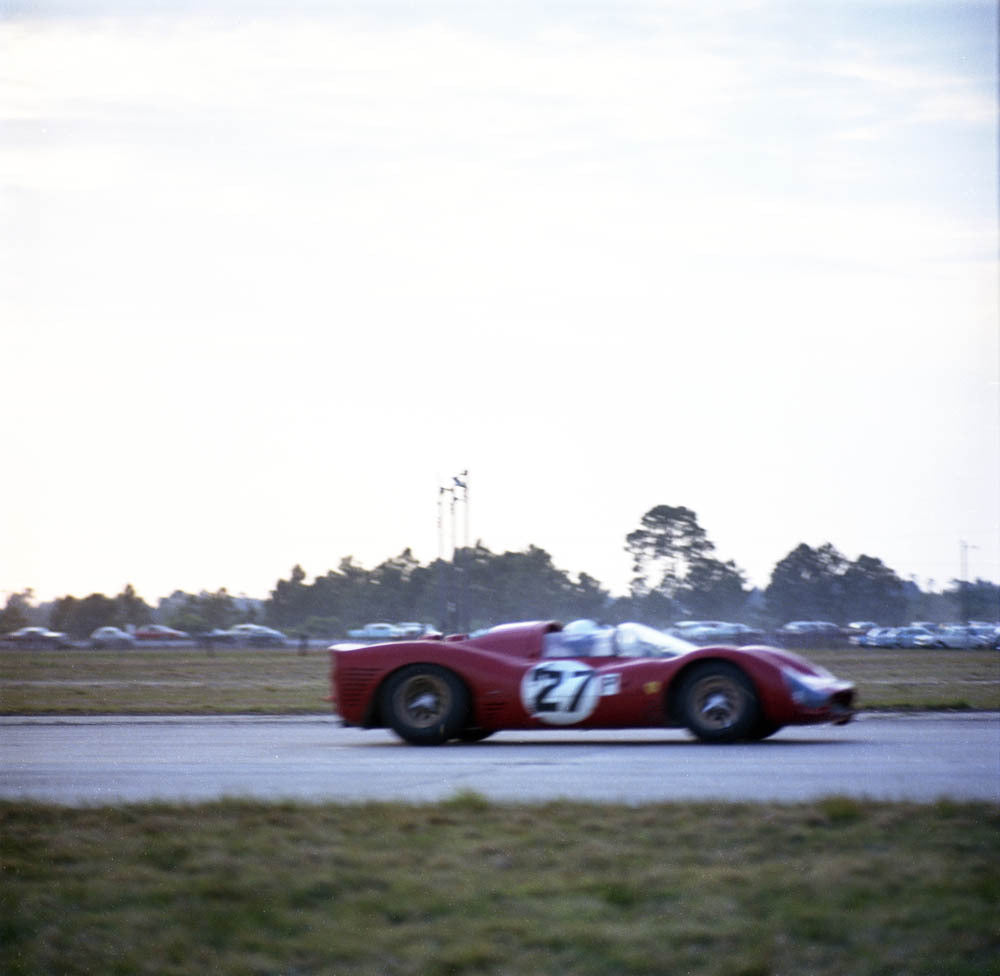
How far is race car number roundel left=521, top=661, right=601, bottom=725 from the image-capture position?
1245 cm

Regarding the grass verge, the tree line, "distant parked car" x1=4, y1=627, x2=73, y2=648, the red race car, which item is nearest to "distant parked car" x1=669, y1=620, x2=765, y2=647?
the tree line

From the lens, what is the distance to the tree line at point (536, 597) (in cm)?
8169

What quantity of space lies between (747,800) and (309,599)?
364 feet

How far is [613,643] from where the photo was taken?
12.9m

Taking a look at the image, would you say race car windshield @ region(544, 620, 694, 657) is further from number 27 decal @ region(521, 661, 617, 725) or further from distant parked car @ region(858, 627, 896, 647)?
distant parked car @ region(858, 627, 896, 647)

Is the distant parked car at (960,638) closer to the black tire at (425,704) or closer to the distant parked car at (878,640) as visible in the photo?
the distant parked car at (878,640)

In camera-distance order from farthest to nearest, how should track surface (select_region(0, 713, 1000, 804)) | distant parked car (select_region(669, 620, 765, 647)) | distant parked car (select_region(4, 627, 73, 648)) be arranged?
distant parked car (select_region(4, 627, 73, 648))
distant parked car (select_region(669, 620, 765, 647))
track surface (select_region(0, 713, 1000, 804))

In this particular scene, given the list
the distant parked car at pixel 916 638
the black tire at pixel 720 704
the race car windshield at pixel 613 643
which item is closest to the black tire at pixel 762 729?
the black tire at pixel 720 704

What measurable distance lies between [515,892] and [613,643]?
291 inches

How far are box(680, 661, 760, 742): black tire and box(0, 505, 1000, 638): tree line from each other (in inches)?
2143

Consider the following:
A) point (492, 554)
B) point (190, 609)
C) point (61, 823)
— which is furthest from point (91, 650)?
point (61, 823)

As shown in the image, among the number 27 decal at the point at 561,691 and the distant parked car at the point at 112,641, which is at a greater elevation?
the number 27 decal at the point at 561,691

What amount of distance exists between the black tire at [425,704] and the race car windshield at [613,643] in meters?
0.95

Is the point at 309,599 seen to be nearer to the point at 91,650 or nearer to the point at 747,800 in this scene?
the point at 91,650
